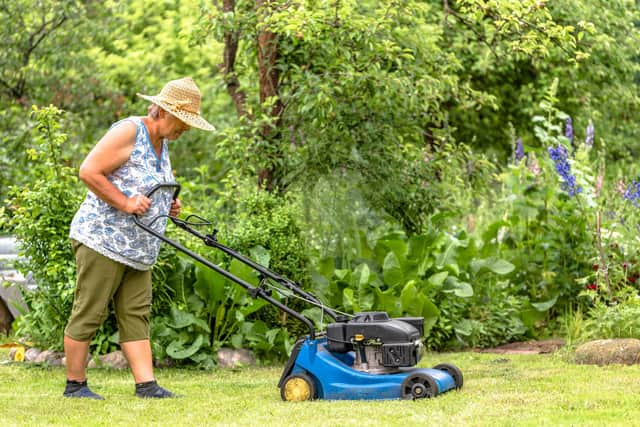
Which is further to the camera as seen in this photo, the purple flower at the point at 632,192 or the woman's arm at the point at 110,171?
the purple flower at the point at 632,192

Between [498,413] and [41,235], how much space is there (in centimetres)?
340

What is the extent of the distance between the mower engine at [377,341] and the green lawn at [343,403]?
8.8 inches

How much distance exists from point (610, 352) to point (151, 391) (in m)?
2.82

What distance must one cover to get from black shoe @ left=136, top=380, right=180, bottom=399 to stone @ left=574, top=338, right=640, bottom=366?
103 inches

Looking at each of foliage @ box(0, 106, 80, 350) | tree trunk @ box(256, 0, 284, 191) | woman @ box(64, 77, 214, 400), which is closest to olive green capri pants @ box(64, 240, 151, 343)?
woman @ box(64, 77, 214, 400)

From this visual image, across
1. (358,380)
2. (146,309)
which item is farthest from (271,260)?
(358,380)

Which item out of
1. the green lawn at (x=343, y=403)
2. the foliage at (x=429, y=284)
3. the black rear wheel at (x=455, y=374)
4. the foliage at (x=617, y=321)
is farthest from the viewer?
the foliage at (x=429, y=284)

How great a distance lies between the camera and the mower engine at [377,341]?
16.3 feet

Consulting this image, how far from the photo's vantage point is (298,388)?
5.16 m

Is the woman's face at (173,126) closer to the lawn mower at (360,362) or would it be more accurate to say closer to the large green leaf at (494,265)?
the lawn mower at (360,362)

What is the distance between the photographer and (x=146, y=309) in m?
5.54

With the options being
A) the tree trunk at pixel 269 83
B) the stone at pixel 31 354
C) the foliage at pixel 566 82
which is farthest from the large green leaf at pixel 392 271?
the foliage at pixel 566 82

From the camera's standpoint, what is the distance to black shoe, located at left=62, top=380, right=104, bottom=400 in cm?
536

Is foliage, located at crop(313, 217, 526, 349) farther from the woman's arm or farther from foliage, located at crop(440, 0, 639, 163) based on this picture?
foliage, located at crop(440, 0, 639, 163)
